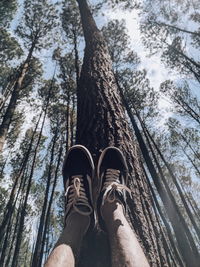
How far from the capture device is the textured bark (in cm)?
127

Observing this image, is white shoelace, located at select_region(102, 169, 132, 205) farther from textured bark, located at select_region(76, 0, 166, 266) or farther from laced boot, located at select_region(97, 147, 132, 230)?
textured bark, located at select_region(76, 0, 166, 266)

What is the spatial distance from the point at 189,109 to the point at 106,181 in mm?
14889

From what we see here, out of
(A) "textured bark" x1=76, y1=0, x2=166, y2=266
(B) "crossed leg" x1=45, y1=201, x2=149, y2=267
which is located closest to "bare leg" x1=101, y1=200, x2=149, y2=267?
(B) "crossed leg" x1=45, y1=201, x2=149, y2=267

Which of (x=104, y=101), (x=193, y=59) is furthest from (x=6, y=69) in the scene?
(x=104, y=101)

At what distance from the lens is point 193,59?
12.8 m

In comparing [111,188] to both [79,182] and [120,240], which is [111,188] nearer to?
[79,182]

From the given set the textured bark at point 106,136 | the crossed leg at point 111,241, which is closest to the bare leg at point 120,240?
the crossed leg at point 111,241

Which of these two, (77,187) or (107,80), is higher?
(107,80)

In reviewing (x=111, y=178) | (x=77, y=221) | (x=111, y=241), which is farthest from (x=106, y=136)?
(x=111, y=241)

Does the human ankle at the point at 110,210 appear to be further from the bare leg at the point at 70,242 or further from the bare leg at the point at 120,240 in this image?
the bare leg at the point at 70,242

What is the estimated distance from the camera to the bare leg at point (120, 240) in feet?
3.31

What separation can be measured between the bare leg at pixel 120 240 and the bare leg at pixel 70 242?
15cm

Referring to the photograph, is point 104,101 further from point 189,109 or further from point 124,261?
point 189,109

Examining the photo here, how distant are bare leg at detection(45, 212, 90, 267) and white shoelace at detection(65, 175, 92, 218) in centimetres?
4
